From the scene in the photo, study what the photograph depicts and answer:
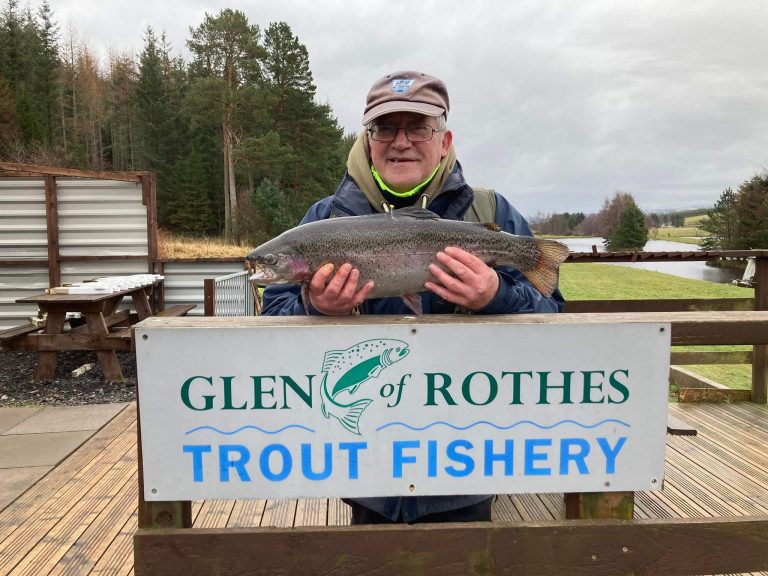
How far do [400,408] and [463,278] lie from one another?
1.68 feet

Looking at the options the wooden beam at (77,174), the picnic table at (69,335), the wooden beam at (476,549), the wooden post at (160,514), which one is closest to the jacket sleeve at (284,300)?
the wooden post at (160,514)

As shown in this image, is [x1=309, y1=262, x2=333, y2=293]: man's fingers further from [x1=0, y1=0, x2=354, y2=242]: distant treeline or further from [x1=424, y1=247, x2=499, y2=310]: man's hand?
[x1=0, y1=0, x2=354, y2=242]: distant treeline

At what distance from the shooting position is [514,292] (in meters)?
2.19

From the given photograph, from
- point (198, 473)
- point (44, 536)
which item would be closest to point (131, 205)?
point (44, 536)

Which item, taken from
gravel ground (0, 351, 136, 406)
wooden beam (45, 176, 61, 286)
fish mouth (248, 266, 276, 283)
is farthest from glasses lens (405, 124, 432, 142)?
wooden beam (45, 176, 61, 286)

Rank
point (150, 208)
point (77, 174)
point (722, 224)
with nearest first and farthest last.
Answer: point (77, 174), point (150, 208), point (722, 224)

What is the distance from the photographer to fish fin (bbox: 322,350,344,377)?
1966 millimetres

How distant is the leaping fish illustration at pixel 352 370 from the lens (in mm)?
1975

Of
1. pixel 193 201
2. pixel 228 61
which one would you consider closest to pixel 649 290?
pixel 228 61

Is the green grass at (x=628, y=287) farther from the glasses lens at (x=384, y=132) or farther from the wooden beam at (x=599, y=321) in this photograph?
the glasses lens at (x=384, y=132)

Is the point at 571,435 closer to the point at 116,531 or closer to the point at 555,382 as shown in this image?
the point at 555,382

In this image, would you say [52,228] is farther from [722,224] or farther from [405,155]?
[722,224]

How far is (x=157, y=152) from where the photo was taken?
160 feet

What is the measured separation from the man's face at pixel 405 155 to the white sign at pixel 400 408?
30.3 inches
